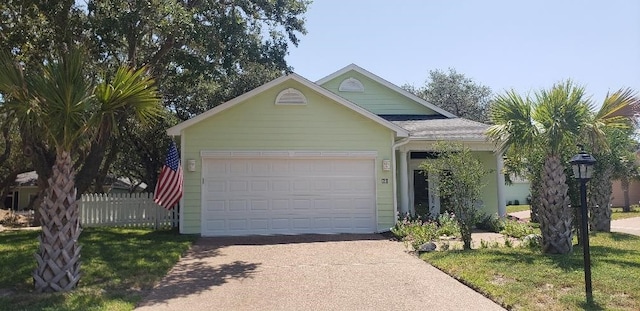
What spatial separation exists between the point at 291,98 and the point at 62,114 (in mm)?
7566

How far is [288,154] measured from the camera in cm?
1355

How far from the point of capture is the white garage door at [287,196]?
13336 millimetres

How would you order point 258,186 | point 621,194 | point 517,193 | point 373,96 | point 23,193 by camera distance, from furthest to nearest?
point 517,193 < point 23,193 < point 621,194 < point 373,96 < point 258,186

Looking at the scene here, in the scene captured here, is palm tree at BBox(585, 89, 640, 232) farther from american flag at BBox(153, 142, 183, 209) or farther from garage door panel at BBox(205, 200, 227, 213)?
american flag at BBox(153, 142, 183, 209)

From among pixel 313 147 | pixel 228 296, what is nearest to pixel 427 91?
pixel 313 147

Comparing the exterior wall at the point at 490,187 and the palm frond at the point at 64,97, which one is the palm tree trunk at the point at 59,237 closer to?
the palm frond at the point at 64,97

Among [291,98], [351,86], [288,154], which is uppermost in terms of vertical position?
[351,86]

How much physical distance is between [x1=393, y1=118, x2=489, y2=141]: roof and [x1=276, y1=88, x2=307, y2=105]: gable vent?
3642 mm

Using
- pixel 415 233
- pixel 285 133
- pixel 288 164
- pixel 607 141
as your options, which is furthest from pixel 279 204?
pixel 607 141

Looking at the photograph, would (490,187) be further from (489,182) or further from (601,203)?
(601,203)

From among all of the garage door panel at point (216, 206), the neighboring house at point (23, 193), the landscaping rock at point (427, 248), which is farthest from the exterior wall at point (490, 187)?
the neighboring house at point (23, 193)

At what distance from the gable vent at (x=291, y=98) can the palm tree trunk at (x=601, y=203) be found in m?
8.67

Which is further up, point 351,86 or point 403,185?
point 351,86

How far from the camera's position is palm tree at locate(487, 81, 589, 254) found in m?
9.18
